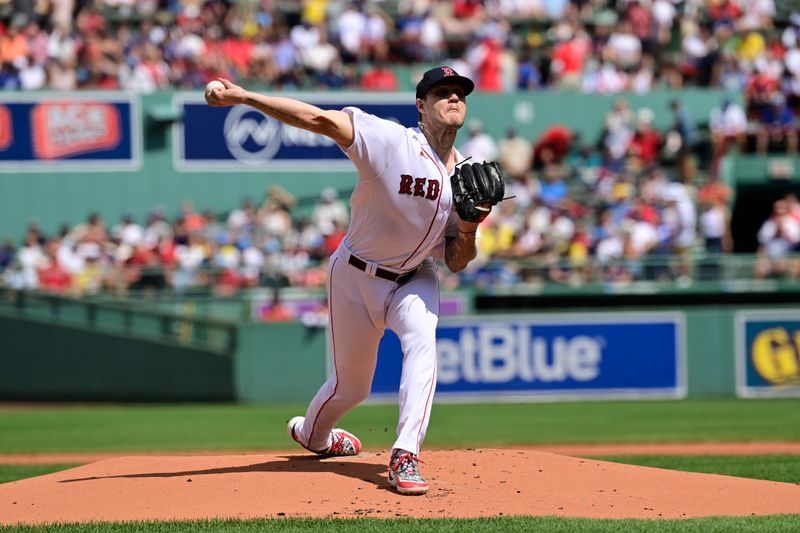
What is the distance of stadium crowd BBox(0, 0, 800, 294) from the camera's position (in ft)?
57.1

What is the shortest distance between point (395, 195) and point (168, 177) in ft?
45.1

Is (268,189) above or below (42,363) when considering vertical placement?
above

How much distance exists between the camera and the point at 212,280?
17.1m

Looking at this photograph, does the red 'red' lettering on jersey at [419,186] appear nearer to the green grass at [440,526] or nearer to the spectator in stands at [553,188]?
the green grass at [440,526]

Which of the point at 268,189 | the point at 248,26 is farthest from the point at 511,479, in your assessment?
the point at 248,26

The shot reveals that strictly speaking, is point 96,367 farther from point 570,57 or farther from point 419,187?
point 419,187

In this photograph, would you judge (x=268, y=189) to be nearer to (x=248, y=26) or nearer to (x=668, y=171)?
(x=248, y=26)

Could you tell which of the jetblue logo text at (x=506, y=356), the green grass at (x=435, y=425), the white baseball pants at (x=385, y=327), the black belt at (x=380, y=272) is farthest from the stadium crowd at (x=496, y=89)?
the black belt at (x=380, y=272)

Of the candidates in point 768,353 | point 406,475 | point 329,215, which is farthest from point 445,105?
point 329,215

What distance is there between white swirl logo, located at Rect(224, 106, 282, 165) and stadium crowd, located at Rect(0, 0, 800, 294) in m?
0.62

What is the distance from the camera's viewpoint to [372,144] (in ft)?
20.0

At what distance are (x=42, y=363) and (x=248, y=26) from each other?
6536 millimetres

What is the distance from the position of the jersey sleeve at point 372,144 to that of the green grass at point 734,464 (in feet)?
12.5

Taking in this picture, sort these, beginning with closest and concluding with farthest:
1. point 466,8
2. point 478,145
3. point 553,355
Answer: point 553,355, point 478,145, point 466,8
